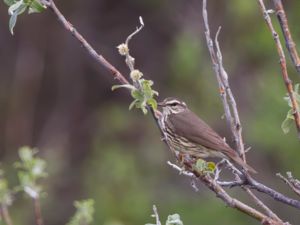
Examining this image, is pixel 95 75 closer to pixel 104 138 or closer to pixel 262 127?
pixel 104 138

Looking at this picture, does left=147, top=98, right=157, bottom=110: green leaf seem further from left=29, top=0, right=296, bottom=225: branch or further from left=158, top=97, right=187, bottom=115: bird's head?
left=158, top=97, right=187, bottom=115: bird's head

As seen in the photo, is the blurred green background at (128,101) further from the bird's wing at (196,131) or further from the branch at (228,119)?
the branch at (228,119)

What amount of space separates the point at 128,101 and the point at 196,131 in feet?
23.2

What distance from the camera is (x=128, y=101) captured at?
12.2 meters

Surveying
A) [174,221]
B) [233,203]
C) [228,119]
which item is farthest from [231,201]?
[228,119]

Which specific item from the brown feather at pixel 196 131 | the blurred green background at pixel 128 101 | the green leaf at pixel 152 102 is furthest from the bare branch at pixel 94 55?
the blurred green background at pixel 128 101

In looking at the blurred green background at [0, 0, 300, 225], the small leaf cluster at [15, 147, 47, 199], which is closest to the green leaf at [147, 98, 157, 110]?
the small leaf cluster at [15, 147, 47, 199]

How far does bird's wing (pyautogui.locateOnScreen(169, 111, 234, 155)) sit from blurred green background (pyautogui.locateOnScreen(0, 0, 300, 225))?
4749 mm

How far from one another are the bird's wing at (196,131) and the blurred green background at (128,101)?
4.75 metres

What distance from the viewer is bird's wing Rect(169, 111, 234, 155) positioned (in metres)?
5.07

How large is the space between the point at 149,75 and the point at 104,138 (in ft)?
3.09

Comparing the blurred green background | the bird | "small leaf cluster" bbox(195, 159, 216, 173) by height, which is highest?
the blurred green background

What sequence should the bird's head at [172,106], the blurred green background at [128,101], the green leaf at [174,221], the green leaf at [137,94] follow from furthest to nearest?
the blurred green background at [128,101] → the bird's head at [172,106] → the green leaf at [174,221] → the green leaf at [137,94]

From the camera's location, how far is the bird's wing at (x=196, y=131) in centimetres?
507
